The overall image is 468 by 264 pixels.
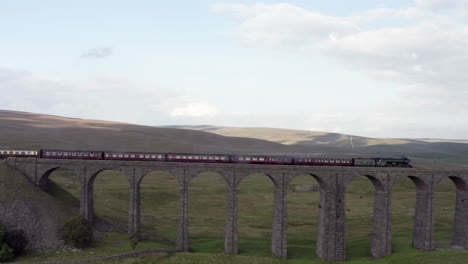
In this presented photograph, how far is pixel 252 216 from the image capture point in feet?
264

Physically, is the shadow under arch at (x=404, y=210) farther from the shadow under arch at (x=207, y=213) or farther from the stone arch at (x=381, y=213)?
the shadow under arch at (x=207, y=213)

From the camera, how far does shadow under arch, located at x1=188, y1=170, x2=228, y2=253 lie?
194 feet

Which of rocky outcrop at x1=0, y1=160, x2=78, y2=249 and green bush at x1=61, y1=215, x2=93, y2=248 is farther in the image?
green bush at x1=61, y1=215, x2=93, y2=248

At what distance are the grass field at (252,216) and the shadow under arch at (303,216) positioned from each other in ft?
0.52

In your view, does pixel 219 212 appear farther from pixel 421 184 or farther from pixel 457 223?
pixel 457 223

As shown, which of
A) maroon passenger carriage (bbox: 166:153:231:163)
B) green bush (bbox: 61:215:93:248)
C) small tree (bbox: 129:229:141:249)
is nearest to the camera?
green bush (bbox: 61:215:93:248)

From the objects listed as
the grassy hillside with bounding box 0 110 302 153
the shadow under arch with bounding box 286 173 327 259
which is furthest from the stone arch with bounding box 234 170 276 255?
the grassy hillside with bounding box 0 110 302 153

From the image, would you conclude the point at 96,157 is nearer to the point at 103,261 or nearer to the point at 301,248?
the point at 103,261

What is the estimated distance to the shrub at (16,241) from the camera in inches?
1797

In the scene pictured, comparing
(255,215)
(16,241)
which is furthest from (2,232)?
(255,215)

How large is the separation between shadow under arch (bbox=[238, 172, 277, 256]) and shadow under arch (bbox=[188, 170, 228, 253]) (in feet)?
Answer: 12.7

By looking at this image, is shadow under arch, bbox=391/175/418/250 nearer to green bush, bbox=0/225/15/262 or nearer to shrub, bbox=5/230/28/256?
shrub, bbox=5/230/28/256

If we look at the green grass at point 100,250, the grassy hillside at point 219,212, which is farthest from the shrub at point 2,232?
the grassy hillside at point 219,212

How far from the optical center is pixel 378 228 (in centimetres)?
5647
